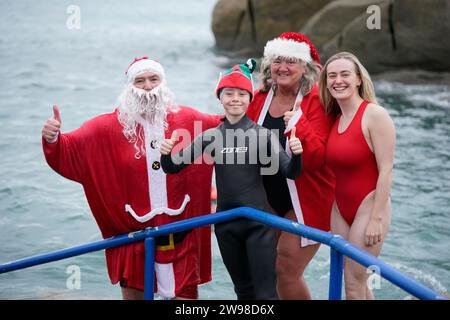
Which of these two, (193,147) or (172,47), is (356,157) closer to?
(193,147)

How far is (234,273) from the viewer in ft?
13.1

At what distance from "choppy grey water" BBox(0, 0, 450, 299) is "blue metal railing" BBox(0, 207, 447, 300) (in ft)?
9.57

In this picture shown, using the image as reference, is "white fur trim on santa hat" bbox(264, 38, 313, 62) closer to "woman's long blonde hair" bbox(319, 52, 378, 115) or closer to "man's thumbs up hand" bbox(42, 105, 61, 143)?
"woman's long blonde hair" bbox(319, 52, 378, 115)

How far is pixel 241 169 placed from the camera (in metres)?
3.92

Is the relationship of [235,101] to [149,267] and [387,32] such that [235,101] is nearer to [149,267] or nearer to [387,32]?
[149,267]

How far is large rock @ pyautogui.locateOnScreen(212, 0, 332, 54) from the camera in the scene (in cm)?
1991

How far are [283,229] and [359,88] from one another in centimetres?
102

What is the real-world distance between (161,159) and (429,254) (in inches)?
224

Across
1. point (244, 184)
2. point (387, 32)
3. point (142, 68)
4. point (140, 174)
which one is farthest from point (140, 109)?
point (387, 32)

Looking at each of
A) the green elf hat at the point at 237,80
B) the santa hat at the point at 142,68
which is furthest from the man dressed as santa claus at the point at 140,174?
the green elf hat at the point at 237,80

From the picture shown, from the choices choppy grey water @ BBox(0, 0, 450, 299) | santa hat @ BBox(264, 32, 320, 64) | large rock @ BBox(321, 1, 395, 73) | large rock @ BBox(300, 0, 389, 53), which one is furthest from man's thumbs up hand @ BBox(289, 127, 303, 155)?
large rock @ BBox(300, 0, 389, 53)

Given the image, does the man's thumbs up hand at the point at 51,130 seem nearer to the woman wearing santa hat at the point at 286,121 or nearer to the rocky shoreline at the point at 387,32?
the woman wearing santa hat at the point at 286,121

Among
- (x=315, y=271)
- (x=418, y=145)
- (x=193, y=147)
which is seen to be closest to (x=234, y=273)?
(x=193, y=147)

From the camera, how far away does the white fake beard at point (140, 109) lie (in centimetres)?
419
